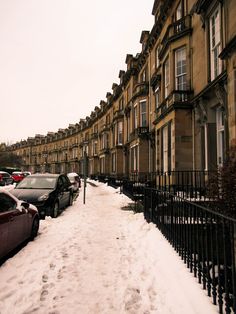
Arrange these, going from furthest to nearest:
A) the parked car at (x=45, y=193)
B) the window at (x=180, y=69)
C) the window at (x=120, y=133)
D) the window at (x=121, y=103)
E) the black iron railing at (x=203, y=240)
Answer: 1. the window at (x=121, y=103)
2. the window at (x=120, y=133)
3. the window at (x=180, y=69)
4. the parked car at (x=45, y=193)
5. the black iron railing at (x=203, y=240)

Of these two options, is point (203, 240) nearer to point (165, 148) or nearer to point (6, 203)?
point (6, 203)


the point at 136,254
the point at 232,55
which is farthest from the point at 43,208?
the point at 232,55

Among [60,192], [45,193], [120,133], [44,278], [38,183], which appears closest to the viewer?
[44,278]

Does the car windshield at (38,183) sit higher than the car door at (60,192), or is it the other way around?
the car windshield at (38,183)

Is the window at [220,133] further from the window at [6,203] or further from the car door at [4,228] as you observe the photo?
the car door at [4,228]

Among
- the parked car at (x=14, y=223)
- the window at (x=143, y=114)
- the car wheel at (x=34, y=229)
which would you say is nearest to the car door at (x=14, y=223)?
the parked car at (x=14, y=223)

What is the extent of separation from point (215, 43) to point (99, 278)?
410 inches

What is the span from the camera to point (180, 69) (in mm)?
13812

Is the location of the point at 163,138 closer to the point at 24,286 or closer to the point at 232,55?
the point at 232,55

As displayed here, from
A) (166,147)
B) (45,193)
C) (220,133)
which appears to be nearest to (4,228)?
(45,193)

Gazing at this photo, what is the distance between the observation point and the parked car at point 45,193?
9232mm

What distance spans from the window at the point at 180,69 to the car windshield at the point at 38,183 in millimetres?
8400

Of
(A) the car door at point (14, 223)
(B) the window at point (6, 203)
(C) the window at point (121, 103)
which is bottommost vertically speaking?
(A) the car door at point (14, 223)

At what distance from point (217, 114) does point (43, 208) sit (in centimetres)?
820
